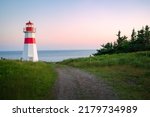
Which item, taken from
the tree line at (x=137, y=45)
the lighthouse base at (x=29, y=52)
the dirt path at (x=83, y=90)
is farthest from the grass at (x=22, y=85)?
the tree line at (x=137, y=45)

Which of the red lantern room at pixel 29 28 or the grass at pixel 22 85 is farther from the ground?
the red lantern room at pixel 29 28

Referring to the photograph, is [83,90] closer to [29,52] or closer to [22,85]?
[22,85]

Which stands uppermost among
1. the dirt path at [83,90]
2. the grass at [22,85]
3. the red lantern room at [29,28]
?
the red lantern room at [29,28]

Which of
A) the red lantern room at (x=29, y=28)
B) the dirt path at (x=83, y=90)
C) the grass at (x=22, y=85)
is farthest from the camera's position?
the red lantern room at (x=29, y=28)

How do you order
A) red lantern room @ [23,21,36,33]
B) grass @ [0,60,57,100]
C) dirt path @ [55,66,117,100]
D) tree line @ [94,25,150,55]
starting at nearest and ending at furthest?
grass @ [0,60,57,100] < dirt path @ [55,66,117,100] < red lantern room @ [23,21,36,33] < tree line @ [94,25,150,55]

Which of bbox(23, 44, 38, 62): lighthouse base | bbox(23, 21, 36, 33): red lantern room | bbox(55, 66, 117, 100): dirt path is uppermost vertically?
bbox(23, 21, 36, 33): red lantern room

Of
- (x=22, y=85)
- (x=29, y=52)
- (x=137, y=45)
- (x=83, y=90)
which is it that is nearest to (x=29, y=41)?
(x=29, y=52)

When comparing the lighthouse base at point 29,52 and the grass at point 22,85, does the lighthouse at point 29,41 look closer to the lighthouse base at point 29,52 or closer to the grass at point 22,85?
the lighthouse base at point 29,52

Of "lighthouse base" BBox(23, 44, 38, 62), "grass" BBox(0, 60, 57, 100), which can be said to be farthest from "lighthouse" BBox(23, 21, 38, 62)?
"grass" BBox(0, 60, 57, 100)

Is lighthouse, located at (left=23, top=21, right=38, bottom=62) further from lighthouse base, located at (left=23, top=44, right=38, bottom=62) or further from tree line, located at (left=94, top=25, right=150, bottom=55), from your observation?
tree line, located at (left=94, top=25, right=150, bottom=55)

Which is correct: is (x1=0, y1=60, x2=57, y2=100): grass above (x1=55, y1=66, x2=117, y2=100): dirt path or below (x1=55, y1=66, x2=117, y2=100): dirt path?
above

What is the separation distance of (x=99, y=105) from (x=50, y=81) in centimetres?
639

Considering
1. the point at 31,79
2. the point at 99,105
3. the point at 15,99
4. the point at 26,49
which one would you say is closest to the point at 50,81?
the point at 31,79

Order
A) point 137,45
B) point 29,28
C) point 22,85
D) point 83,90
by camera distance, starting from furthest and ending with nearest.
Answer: point 137,45
point 29,28
point 83,90
point 22,85
